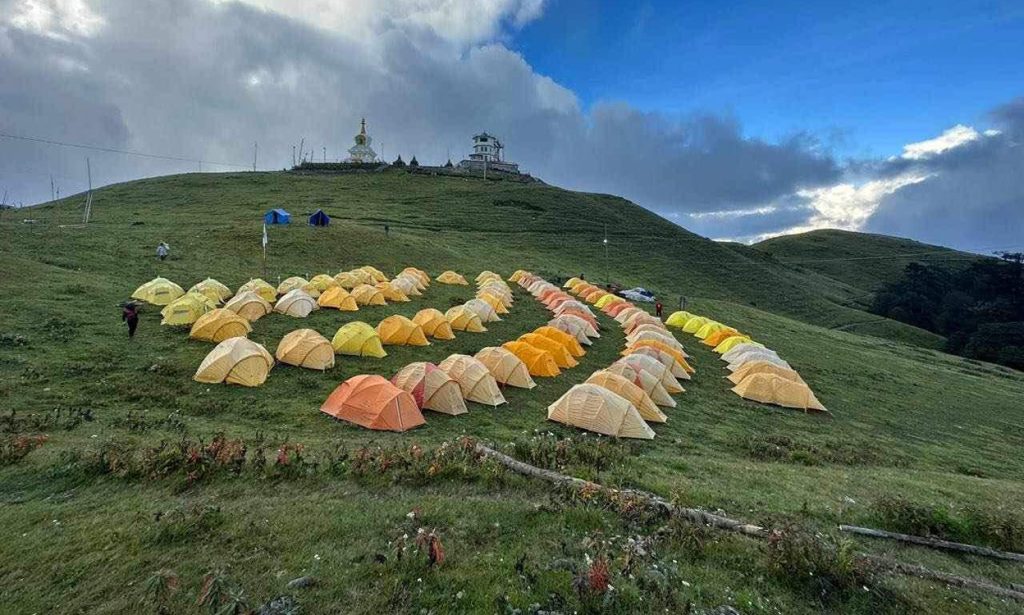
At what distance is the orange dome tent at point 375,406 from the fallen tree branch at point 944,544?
499 inches

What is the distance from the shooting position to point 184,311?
86.7ft

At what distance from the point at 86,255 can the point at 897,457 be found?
54.2 m

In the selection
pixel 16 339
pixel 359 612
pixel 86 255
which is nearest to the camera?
pixel 359 612

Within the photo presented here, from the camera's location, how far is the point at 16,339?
68.0ft

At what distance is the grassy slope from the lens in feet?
25.2

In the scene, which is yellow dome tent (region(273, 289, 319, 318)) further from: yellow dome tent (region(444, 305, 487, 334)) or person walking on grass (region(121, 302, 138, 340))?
yellow dome tent (region(444, 305, 487, 334))

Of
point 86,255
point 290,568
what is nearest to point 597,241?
point 86,255

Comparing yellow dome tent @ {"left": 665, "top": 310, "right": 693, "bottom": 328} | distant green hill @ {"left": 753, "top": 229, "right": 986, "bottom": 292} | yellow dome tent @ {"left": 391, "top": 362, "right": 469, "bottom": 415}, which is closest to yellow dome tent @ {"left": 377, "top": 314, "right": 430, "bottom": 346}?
yellow dome tent @ {"left": 391, "top": 362, "right": 469, "bottom": 415}

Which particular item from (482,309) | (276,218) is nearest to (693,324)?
(482,309)

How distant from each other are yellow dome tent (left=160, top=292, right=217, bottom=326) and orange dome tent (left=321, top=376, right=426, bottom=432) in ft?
46.0

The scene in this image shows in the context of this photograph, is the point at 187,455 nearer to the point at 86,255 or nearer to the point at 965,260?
the point at 86,255

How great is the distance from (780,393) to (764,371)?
1942 millimetres

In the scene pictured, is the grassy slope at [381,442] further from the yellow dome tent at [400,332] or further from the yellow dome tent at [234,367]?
the yellow dome tent at [400,332]

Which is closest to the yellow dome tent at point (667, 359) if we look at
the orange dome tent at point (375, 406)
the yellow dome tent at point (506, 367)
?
the yellow dome tent at point (506, 367)
